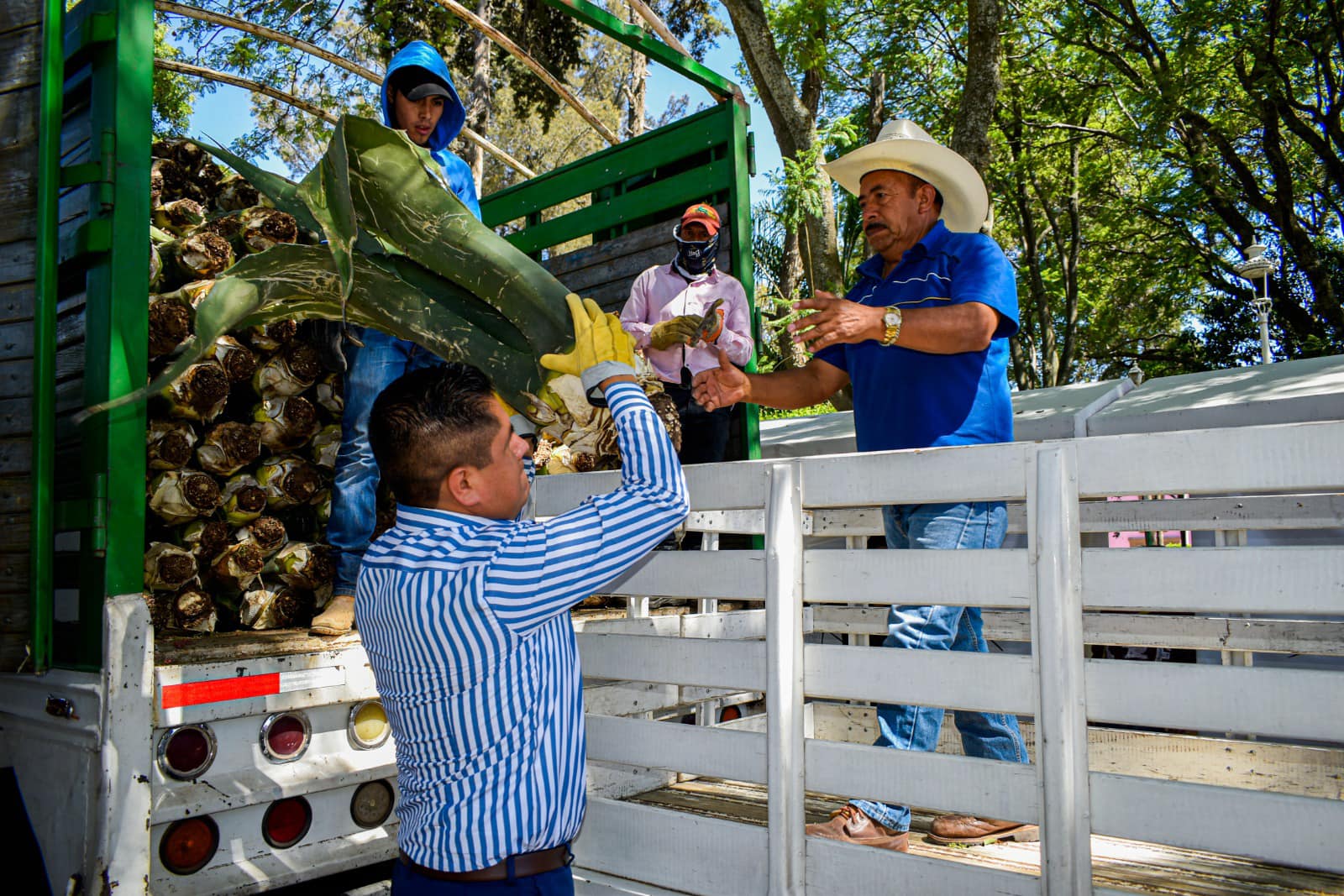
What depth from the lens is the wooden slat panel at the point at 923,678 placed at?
2.03 m

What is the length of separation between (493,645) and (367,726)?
1120 mm

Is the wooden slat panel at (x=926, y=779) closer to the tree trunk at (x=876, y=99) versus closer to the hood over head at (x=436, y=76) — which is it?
the hood over head at (x=436, y=76)

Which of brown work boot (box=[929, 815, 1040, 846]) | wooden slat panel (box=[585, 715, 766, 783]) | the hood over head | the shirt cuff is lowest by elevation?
brown work boot (box=[929, 815, 1040, 846])

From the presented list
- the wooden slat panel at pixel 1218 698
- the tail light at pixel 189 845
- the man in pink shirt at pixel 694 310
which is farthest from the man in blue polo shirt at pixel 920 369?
the tail light at pixel 189 845

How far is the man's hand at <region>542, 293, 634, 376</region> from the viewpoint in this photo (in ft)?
6.97

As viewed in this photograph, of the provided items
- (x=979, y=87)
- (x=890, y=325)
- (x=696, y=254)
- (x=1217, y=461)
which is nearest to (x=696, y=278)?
(x=696, y=254)

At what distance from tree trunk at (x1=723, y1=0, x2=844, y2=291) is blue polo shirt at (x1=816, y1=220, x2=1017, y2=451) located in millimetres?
7714

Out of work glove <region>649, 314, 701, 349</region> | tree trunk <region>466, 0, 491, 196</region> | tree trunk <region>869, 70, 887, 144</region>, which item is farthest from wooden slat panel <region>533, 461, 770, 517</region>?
tree trunk <region>869, 70, 887, 144</region>

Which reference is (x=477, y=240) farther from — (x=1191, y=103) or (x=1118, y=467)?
(x=1191, y=103)

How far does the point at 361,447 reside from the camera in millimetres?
3443

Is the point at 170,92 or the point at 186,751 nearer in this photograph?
the point at 186,751

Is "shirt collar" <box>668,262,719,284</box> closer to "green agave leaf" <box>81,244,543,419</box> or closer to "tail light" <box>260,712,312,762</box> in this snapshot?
"green agave leaf" <box>81,244,543,419</box>

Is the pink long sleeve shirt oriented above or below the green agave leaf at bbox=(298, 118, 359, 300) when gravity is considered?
above

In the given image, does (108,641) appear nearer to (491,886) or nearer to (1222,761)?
(491,886)
